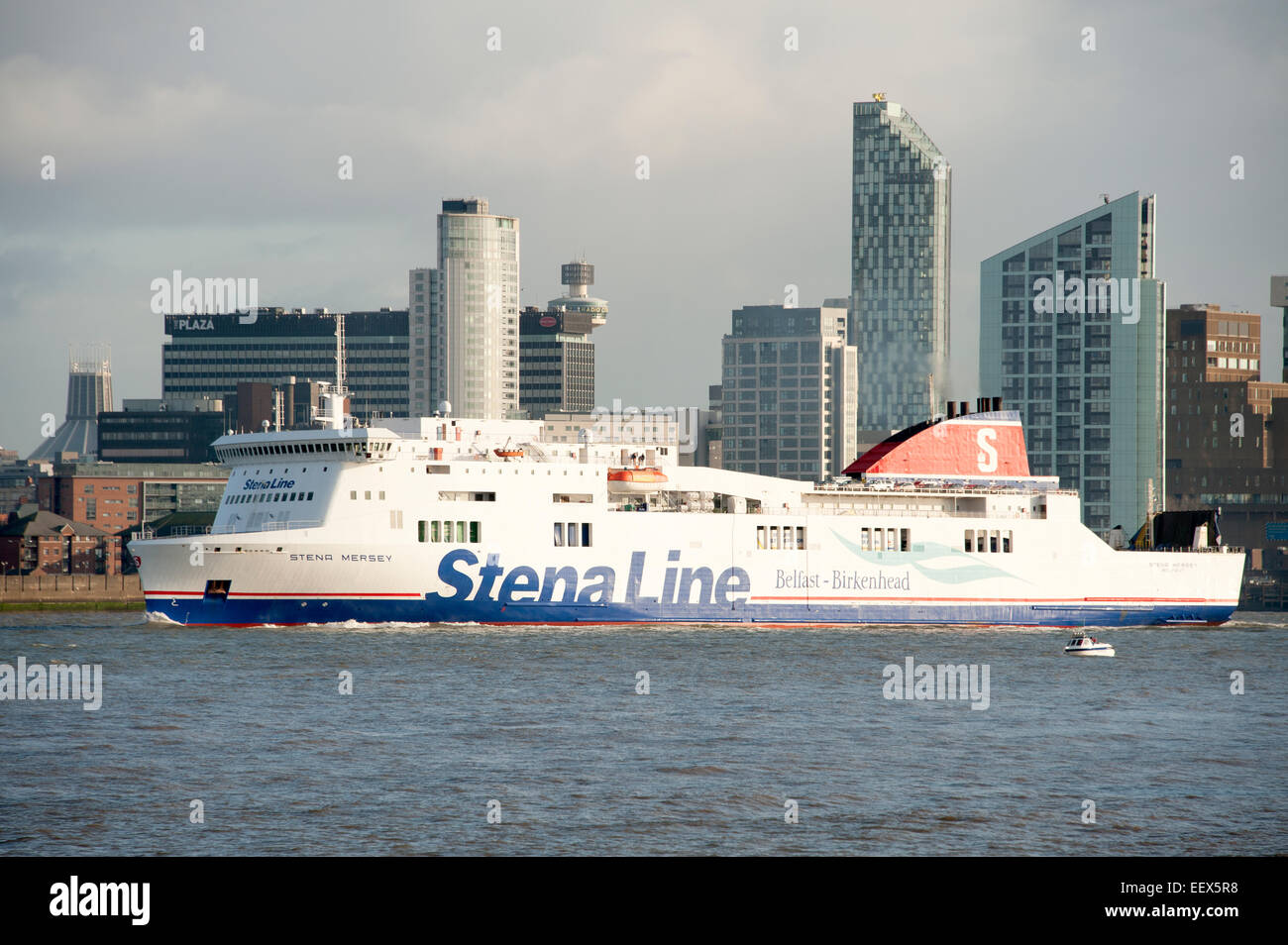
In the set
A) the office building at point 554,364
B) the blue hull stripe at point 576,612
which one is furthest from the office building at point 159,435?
the blue hull stripe at point 576,612

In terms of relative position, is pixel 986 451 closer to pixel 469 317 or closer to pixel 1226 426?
pixel 1226 426

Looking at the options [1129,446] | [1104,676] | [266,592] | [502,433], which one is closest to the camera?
[1104,676]

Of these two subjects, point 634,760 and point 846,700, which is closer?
point 634,760

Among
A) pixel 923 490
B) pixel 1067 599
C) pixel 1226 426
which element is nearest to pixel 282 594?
pixel 923 490

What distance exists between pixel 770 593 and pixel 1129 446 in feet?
353

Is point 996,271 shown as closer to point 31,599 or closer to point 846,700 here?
point 31,599

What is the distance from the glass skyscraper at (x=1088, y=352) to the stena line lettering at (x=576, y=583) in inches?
4064

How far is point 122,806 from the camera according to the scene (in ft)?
61.0

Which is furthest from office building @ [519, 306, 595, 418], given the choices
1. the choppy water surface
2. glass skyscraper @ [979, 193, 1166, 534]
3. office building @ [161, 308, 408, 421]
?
the choppy water surface

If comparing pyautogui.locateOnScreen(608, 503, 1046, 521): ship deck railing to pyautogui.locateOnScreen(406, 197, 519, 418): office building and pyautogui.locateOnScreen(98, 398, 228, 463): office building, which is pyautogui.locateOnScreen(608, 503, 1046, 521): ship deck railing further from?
pyautogui.locateOnScreen(406, 197, 519, 418): office building

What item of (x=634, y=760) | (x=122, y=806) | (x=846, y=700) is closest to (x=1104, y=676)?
(x=846, y=700)
